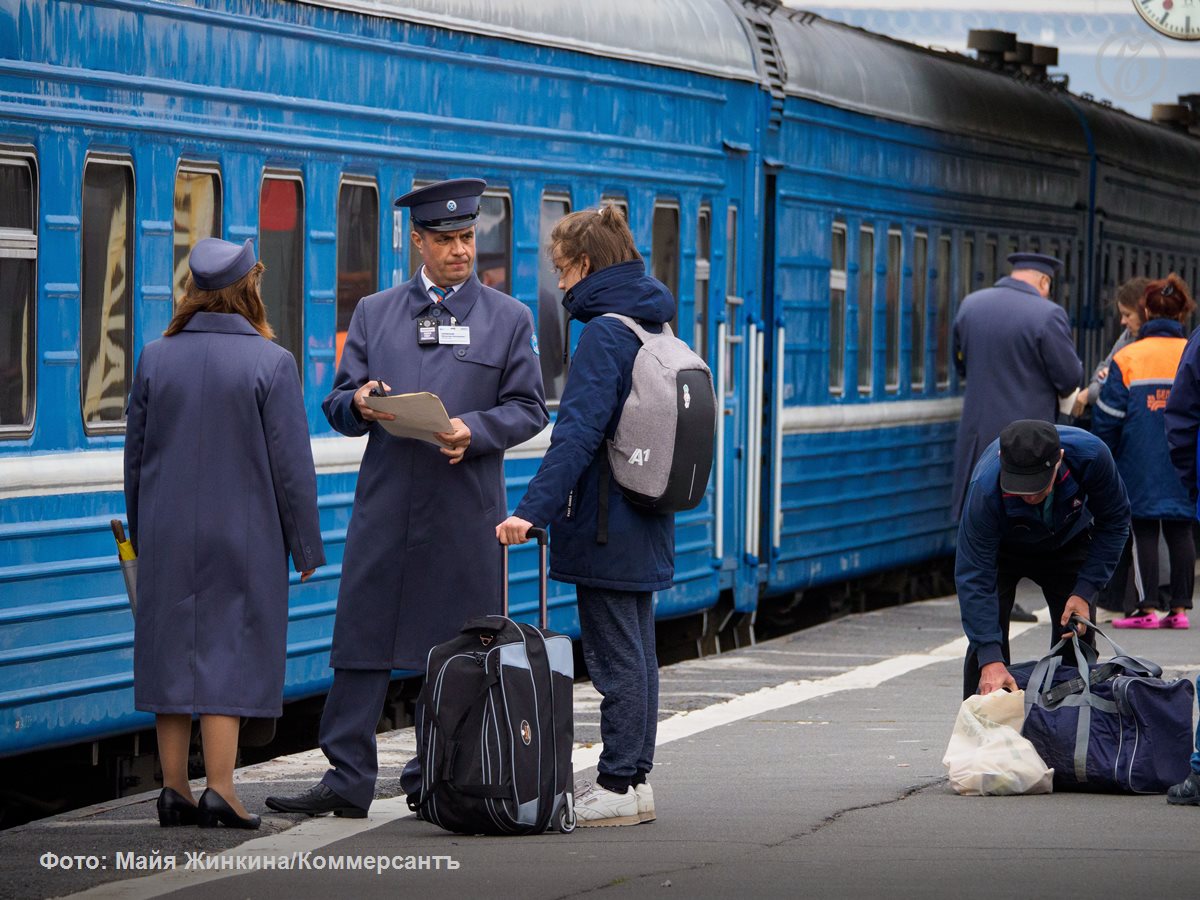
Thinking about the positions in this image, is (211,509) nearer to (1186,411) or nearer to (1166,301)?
(1186,411)

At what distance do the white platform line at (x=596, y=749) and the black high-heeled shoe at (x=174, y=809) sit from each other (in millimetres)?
264

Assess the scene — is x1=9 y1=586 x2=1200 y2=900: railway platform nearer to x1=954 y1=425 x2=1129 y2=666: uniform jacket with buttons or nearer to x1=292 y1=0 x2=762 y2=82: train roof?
x1=954 y1=425 x2=1129 y2=666: uniform jacket with buttons

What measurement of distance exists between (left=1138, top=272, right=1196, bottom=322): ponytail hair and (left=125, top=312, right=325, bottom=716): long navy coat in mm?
7045

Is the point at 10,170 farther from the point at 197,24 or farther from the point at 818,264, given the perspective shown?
the point at 818,264

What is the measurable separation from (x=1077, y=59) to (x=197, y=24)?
45945mm

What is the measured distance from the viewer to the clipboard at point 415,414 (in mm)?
7012

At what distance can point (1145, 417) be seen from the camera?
535 inches

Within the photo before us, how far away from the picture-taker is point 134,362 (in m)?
8.65

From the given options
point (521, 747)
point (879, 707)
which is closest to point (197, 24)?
point (521, 747)

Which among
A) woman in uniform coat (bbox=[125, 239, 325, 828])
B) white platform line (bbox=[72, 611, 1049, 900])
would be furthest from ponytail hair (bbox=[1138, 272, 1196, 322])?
woman in uniform coat (bbox=[125, 239, 325, 828])

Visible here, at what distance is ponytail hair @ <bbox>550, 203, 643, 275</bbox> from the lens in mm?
7328

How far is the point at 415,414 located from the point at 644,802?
1.28 m

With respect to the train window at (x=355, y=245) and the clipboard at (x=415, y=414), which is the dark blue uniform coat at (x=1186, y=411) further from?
the train window at (x=355, y=245)

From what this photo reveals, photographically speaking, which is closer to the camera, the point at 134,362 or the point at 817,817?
the point at 817,817
